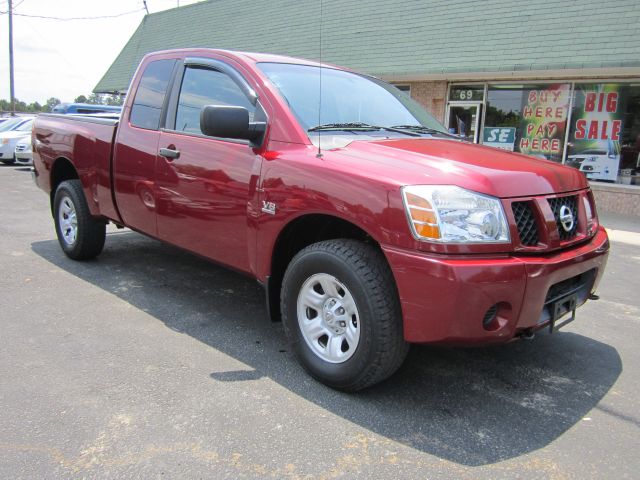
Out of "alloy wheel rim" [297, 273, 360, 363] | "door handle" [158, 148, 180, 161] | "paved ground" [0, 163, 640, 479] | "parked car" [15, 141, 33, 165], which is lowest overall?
"paved ground" [0, 163, 640, 479]

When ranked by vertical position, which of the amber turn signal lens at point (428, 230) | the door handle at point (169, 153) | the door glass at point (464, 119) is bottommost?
the amber turn signal lens at point (428, 230)

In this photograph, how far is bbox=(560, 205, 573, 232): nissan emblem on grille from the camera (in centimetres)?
290

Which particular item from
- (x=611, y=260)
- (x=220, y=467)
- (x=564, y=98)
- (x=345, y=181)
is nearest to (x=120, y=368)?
(x=220, y=467)

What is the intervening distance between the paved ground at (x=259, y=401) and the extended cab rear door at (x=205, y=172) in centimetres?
67

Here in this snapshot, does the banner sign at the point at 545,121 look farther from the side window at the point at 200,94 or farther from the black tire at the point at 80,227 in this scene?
the black tire at the point at 80,227

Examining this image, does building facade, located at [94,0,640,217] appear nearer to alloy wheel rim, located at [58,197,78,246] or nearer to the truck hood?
alloy wheel rim, located at [58,197,78,246]

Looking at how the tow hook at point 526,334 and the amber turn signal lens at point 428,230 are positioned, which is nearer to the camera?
the amber turn signal lens at point 428,230

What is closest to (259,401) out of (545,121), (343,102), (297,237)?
(297,237)

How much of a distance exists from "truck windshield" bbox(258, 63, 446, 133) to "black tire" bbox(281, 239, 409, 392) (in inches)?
34.3

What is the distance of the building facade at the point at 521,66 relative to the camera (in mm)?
10523

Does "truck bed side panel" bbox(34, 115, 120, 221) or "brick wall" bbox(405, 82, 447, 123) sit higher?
"brick wall" bbox(405, 82, 447, 123)

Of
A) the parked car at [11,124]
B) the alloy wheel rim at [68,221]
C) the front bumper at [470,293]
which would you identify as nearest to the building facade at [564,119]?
the alloy wheel rim at [68,221]

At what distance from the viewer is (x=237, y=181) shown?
3.43m

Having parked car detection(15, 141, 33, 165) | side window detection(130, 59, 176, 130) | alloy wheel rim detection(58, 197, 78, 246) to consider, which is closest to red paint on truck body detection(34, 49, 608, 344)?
side window detection(130, 59, 176, 130)
